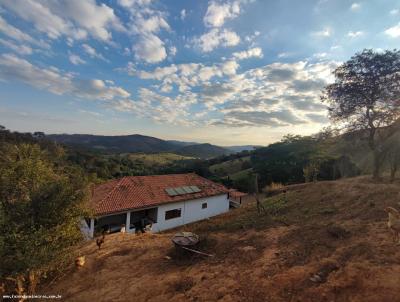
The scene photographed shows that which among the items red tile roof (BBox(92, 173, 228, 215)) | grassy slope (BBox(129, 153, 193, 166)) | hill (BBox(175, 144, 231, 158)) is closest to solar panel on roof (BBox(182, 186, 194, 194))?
red tile roof (BBox(92, 173, 228, 215))

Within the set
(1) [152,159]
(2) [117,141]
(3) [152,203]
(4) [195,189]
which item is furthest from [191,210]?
(2) [117,141]

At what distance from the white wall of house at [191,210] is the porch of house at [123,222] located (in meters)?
0.70

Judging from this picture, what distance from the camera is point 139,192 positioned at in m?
20.5

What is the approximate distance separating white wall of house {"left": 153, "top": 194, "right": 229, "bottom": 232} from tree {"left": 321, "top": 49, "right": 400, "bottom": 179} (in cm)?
1370

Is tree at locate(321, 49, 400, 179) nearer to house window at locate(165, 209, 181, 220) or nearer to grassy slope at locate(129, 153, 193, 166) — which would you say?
house window at locate(165, 209, 181, 220)

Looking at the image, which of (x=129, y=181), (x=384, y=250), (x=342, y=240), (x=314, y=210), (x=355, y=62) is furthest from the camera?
(x=129, y=181)

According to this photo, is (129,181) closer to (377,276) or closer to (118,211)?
(118,211)

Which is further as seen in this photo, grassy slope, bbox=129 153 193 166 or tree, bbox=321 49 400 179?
grassy slope, bbox=129 153 193 166

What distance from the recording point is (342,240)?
26.6ft

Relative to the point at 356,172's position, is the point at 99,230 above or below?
below

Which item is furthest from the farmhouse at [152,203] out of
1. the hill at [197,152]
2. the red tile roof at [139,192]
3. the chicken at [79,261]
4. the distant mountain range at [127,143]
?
the distant mountain range at [127,143]

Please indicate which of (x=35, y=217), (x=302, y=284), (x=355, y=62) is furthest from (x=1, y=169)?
(x=355, y=62)

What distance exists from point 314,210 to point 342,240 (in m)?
→ 4.69

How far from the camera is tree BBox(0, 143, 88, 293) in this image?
6.38m
